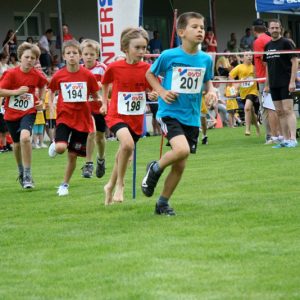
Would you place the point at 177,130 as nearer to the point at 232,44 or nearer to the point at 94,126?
the point at 94,126

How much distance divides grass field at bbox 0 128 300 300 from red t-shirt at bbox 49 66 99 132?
2.83 ft

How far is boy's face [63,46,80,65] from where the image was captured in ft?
41.6

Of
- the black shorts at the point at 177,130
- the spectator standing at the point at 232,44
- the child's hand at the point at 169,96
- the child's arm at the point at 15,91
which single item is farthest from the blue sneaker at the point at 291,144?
the spectator standing at the point at 232,44

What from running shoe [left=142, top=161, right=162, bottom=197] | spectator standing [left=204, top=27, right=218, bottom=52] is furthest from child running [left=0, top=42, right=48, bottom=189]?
spectator standing [left=204, top=27, right=218, bottom=52]

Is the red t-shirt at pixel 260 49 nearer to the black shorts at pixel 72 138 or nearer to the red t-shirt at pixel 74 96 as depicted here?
the red t-shirt at pixel 74 96

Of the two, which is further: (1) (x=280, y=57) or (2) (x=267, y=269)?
(1) (x=280, y=57)

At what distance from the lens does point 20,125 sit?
1352cm

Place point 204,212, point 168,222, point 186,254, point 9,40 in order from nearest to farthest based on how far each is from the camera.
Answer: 1. point 186,254
2. point 168,222
3. point 204,212
4. point 9,40

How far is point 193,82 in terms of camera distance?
31.9 feet

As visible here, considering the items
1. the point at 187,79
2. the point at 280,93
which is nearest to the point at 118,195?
the point at 187,79

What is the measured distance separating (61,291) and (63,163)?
12385mm

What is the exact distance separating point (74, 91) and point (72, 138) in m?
0.59

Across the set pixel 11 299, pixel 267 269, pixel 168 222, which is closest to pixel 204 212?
pixel 168 222

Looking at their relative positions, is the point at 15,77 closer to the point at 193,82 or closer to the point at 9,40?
the point at 193,82
